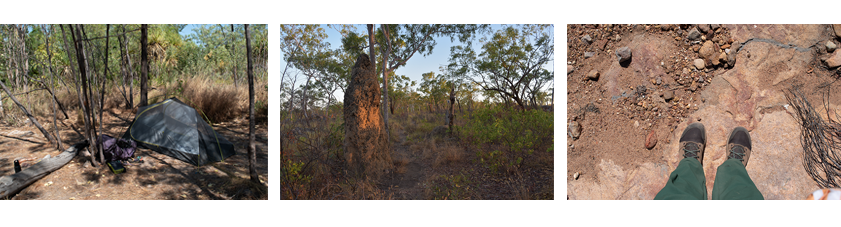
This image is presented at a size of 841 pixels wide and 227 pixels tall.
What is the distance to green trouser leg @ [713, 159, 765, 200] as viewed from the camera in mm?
1737

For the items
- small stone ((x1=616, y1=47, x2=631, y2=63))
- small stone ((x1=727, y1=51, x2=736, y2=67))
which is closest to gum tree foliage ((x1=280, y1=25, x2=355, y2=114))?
small stone ((x1=616, y1=47, x2=631, y2=63))

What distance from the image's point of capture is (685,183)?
5.83 ft

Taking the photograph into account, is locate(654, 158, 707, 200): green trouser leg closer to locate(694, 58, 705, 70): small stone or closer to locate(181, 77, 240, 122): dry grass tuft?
locate(694, 58, 705, 70): small stone

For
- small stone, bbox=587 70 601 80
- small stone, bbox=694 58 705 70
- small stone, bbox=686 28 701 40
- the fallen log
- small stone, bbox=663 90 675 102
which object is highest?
small stone, bbox=686 28 701 40

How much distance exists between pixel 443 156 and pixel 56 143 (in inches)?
160

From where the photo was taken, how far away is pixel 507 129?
3.32m

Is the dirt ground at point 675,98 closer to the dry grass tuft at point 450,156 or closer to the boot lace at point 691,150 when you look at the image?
the boot lace at point 691,150

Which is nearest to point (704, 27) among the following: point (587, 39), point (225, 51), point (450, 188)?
point (587, 39)

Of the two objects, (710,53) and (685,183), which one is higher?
(710,53)

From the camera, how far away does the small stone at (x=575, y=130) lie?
77.5 inches

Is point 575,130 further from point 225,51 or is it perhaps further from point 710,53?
point 225,51

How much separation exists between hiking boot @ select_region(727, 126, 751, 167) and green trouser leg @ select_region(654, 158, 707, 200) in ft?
0.65

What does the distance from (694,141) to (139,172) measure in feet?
14.2

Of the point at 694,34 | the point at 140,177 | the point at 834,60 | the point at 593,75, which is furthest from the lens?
the point at 140,177
